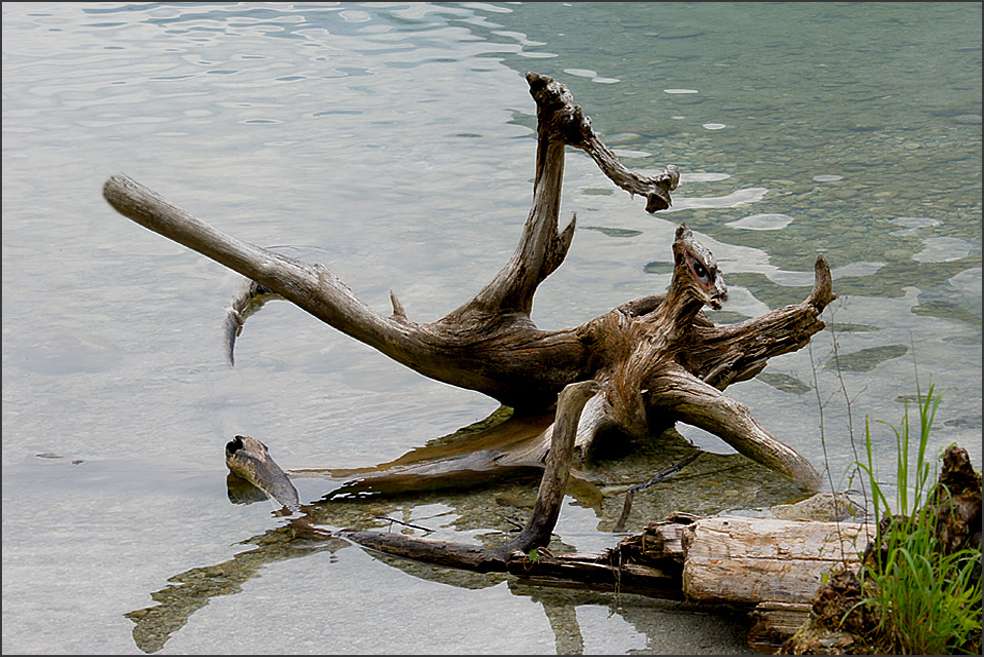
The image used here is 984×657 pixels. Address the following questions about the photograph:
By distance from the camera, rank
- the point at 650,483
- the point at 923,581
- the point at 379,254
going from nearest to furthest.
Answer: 1. the point at 923,581
2. the point at 650,483
3. the point at 379,254

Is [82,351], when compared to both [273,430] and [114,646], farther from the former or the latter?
[114,646]

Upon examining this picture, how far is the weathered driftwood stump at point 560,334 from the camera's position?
15.9 feet

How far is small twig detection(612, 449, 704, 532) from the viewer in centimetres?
445

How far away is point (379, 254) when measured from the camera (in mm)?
7793

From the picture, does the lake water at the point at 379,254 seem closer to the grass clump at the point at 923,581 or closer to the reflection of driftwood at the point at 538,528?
the reflection of driftwood at the point at 538,528

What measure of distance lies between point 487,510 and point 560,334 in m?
0.87

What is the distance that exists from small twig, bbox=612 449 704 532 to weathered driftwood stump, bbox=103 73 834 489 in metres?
0.18

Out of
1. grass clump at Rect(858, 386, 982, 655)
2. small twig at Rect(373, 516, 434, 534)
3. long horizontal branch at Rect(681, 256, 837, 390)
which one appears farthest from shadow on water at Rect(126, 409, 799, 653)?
grass clump at Rect(858, 386, 982, 655)

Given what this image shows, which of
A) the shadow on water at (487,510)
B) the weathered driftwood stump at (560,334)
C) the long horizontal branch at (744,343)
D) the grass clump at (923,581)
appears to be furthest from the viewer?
the long horizontal branch at (744,343)

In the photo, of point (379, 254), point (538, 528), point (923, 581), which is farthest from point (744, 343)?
point (379, 254)

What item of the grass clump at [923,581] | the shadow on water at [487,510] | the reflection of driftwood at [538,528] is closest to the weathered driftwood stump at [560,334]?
the shadow on water at [487,510]

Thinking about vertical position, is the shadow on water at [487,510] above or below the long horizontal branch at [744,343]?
below

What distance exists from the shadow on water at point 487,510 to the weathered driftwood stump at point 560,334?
0.42 feet

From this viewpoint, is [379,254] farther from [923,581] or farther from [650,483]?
[923,581]
